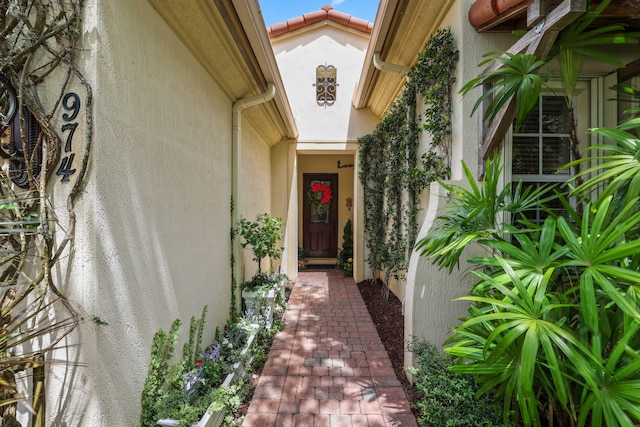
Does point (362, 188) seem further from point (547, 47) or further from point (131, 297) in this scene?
point (131, 297)

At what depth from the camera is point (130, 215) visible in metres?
1.68

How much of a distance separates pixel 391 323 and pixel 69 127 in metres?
3.86

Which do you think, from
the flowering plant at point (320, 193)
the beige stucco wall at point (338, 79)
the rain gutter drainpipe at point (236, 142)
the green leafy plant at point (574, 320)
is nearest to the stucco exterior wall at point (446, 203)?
the green leafy plant at point (574, 320)

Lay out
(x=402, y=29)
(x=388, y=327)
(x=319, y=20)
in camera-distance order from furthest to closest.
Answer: (x=319, y=20)
(x=388, y=327)
(x=402, y=29)

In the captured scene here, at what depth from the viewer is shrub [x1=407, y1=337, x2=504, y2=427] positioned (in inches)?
75.3

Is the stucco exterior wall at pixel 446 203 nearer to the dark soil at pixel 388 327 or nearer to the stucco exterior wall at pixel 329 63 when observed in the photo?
the dark soil at pixel 388 327

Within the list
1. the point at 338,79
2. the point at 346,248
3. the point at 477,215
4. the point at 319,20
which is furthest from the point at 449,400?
the point at 319,20

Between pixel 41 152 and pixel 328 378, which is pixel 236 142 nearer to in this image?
pixel 41 152

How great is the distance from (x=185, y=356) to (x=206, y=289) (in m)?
0.70

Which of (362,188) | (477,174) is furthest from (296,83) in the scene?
(477,174)

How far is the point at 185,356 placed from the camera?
220 centimetres

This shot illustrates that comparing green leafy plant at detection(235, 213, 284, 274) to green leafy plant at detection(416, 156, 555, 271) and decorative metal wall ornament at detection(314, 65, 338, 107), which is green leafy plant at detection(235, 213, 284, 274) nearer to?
green leafy plant at detection(416, 156, 555, 271)

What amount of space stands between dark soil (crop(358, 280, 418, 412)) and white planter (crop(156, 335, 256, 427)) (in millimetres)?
1500

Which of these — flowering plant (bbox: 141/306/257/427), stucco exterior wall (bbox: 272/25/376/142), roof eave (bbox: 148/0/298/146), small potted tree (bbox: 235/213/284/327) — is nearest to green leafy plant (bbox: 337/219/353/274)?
stucco exterior wall (bbox: 272/25/376/142)
